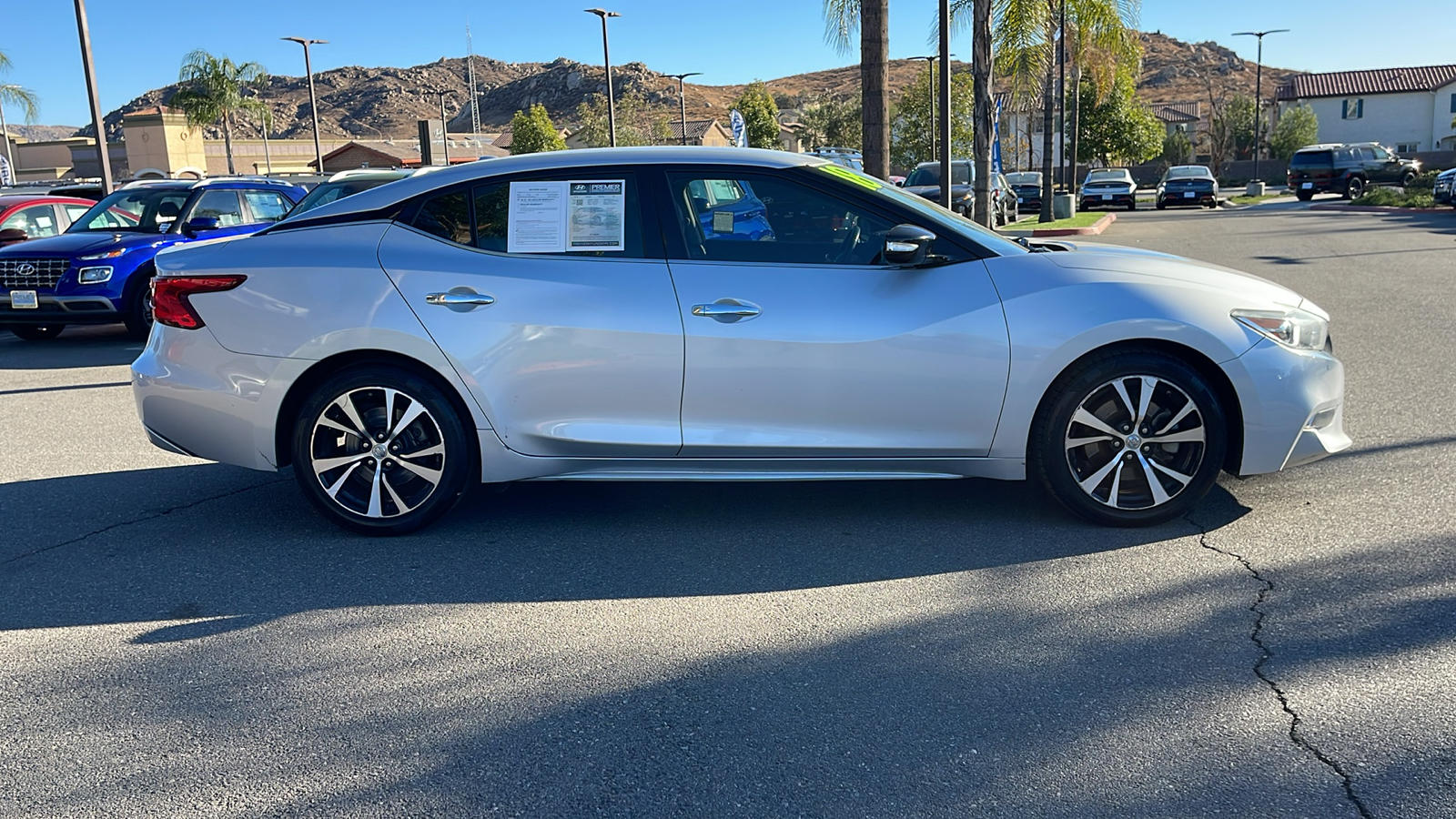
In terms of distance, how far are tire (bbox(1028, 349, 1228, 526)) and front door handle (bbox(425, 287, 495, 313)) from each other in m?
2.35

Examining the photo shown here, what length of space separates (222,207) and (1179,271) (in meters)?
10.8

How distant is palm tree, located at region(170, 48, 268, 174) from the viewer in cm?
5409

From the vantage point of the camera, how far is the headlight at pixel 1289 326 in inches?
184

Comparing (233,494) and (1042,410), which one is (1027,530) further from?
(233,494)

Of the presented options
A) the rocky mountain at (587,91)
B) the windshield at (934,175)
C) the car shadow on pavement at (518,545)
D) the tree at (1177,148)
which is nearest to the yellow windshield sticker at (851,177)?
the car shadow on pavement at (518,545)

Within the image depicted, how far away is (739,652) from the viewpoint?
3688mm

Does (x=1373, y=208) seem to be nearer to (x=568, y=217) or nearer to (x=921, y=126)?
(x=921, y=126)

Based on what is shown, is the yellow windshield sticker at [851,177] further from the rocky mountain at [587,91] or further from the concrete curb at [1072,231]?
the rocky mountain at [587,91]

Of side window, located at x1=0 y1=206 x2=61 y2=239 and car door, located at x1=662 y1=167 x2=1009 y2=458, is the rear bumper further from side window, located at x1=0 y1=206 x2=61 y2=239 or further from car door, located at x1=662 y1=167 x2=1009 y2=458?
car door, located at x1=662 y1=167 x2=1009 y2=458

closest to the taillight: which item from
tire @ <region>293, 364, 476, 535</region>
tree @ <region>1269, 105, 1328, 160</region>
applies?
tire @ <region>293, 364, 476, 535</region>

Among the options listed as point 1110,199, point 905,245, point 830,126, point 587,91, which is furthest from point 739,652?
point 587,91

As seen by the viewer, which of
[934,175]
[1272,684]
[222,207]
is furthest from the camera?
[934,175]

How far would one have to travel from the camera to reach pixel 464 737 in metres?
3.16

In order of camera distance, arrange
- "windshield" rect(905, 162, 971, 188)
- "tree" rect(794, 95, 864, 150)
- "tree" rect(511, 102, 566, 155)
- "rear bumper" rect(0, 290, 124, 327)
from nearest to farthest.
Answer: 1. "rear bumper" rect(0, 290, 124, 327)
2. "windshield" rect(905, 162, 971, 188)
3. "tree" rect(511, 102, 566, 155)
4. "tree" rect(794, 95, 864, 150)
